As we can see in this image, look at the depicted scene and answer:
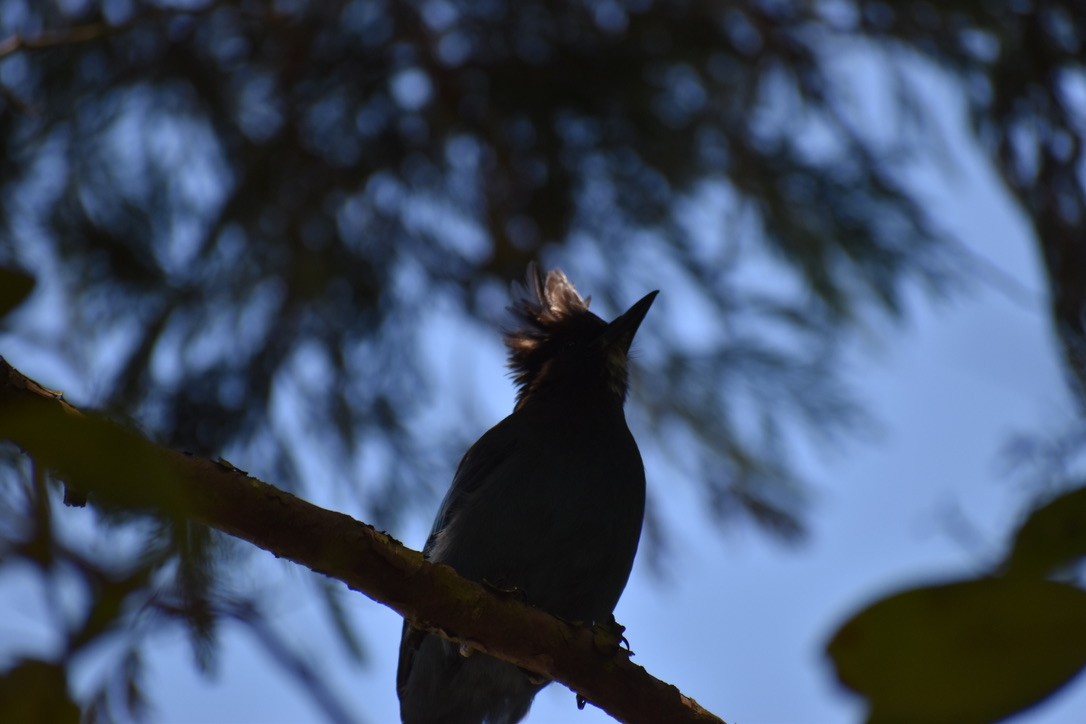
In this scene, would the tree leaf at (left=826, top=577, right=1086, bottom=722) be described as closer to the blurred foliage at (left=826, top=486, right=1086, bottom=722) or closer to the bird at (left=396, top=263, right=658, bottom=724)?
the blurred foliage at (left=826, top=486, right=1086, bottom=722)

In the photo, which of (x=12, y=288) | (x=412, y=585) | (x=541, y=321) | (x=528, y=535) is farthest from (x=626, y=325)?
(x=12, y=288)

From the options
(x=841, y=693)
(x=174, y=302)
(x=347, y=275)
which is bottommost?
(x=841, y=693)

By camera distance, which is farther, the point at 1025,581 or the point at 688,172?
the point at 688,172

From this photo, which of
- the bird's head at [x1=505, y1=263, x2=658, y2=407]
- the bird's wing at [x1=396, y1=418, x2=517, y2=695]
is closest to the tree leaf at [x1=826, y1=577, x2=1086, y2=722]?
the bird's wing at [x1=396, y1=418, x2=517, y2=695]

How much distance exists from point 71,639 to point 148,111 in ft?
15.8

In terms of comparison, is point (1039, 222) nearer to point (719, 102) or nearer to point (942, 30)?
point (942, 30)

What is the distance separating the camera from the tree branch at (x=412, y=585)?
2.55 m

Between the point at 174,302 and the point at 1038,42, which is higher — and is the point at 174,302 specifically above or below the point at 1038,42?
below

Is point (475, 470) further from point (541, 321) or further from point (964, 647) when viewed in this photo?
point (964, 647)

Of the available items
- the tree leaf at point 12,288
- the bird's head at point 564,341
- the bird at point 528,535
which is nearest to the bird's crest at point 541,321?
the bird's head at point 564,341

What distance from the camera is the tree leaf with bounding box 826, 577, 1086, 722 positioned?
38.4 inches

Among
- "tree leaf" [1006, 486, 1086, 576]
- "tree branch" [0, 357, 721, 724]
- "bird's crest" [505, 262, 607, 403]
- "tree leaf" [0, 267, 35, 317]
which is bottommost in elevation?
"tree leaf" [1006, 486, 1086, 576]

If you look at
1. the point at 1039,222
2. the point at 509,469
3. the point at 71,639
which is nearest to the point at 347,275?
the point at 509,469

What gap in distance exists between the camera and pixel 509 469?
4242 millimetres
